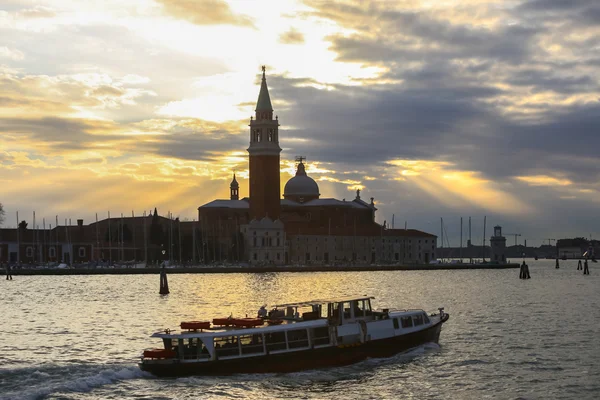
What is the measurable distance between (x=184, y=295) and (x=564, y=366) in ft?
144

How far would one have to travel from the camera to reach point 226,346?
32438 millimetres

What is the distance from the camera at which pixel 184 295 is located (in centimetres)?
7500

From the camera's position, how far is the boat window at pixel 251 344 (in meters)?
32.6

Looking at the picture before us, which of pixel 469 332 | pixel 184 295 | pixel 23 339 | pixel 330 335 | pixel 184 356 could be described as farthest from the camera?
pixel 184 295

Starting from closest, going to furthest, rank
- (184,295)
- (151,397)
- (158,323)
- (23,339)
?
1. (151,397)
2. (23,339)
3. (158,323)
4. (184,295)

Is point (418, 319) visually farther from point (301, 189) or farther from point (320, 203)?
point (301, 189)

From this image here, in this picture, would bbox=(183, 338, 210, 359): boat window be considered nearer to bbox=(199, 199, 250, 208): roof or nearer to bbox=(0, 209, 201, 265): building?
bbox=(0, 209, 201, 265): building

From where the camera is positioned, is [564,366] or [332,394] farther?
[564,366]

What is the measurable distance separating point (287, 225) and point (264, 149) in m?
18.3

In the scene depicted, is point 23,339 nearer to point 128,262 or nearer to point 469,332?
point 469,332

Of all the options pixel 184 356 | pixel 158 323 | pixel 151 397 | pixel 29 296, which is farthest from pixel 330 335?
pixel 29 296

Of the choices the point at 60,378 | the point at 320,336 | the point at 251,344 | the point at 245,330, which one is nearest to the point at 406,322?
the point at 320,336

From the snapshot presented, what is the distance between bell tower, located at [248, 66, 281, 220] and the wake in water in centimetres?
10770

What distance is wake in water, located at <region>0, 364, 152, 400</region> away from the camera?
96.5 ft
